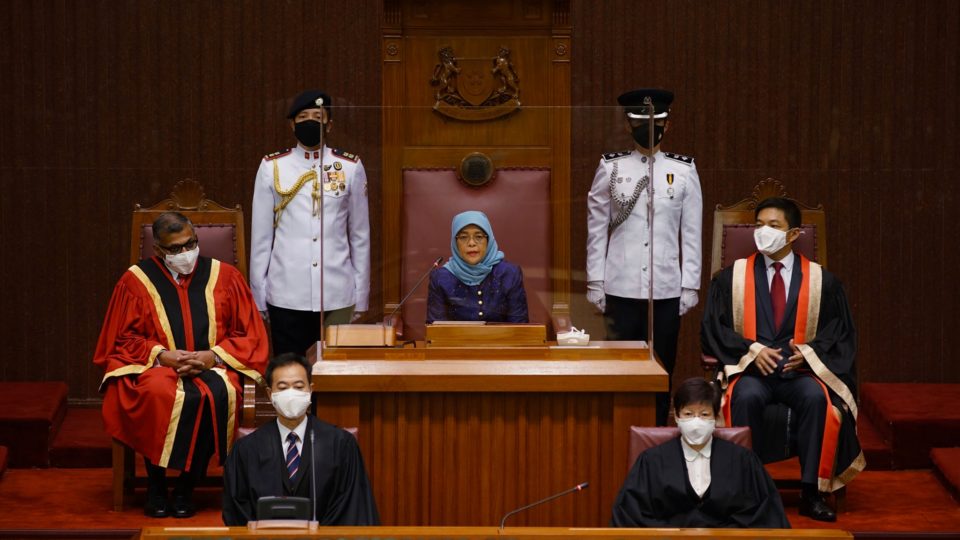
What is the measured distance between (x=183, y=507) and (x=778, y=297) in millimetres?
2522

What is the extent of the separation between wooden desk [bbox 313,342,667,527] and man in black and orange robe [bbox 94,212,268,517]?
925 mm

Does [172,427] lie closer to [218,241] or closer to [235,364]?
[235,364]

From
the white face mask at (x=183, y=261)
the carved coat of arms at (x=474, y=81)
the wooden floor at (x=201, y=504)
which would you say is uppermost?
the carved coat of arms at (x=474, y=81)

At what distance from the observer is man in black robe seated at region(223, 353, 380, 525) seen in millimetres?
4641

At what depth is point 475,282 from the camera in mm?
5418

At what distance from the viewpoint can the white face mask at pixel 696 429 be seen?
4.80 m

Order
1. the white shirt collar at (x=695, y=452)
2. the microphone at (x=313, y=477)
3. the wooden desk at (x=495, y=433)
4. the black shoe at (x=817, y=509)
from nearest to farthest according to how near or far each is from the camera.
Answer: the microphone at (x=313, y=477)
the white shirt collar at (x=695, y=452)
the wooden desk at (x=495, y=433)
the black shoe at (x=817, y=509)

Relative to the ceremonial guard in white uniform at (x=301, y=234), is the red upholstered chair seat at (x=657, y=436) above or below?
below

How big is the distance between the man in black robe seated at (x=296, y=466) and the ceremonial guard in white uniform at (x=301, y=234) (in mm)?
1105

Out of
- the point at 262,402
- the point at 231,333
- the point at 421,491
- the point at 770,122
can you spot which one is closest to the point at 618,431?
the point at 421,491

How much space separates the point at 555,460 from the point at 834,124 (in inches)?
130

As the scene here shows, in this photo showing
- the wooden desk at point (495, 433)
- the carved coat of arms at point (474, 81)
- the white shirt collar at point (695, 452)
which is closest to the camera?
the white shirt collar at point (695, 452)

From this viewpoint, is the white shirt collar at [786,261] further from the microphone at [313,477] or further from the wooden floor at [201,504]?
Answer: the microphone at [313,477]

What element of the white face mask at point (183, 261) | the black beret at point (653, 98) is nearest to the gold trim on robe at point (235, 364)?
the white face mask at point (183, 261)
